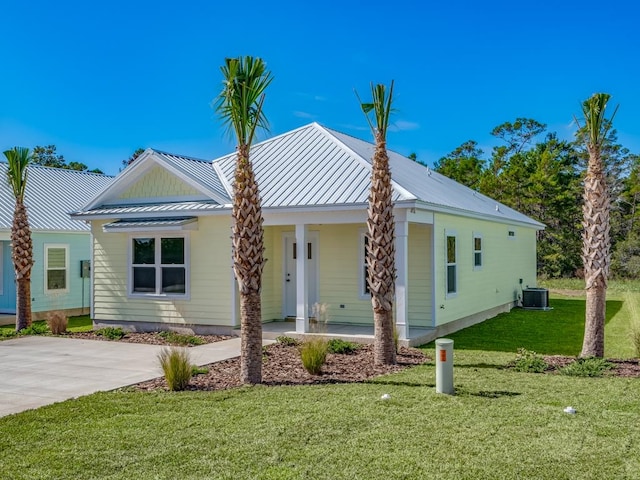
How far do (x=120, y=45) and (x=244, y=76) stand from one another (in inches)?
592

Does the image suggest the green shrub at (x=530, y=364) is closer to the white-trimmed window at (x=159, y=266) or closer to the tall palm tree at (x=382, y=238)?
the tall palm tree at (x=382, y=238)

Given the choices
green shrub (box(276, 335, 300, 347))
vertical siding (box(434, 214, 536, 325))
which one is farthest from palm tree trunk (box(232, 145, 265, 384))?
vertical siding (box(434, 214, 536, 325))

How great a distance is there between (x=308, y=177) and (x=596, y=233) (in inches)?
262

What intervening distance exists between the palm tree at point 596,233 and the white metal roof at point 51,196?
1333 centimetres

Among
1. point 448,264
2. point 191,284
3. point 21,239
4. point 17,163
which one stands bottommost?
point 191,284

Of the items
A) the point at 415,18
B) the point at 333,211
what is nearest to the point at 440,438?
the point at 333,211

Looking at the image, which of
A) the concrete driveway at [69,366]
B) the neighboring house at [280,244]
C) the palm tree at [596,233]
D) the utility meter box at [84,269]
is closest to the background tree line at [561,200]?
the neighboring house at [280,244]

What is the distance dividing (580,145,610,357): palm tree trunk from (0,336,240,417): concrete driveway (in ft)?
20.7

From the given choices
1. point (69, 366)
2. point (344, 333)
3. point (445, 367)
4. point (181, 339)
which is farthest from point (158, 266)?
point (445, 367)

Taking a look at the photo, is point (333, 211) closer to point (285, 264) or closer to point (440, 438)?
point (285, 264)

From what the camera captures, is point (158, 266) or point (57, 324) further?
point (158, 266)

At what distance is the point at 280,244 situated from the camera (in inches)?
595

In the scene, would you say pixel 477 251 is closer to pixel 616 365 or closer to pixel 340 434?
pixel 616 365

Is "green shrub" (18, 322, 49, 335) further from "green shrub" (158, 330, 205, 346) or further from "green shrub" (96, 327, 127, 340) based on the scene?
A: "green shrub" (158, 330, 205, 346)
